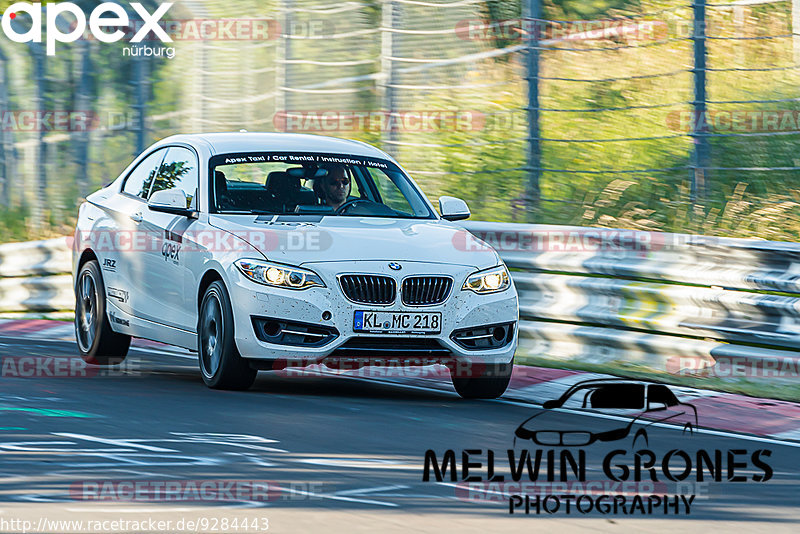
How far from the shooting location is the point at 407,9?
16.6m

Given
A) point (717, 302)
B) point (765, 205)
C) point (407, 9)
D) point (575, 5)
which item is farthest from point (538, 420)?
point (575, 5)

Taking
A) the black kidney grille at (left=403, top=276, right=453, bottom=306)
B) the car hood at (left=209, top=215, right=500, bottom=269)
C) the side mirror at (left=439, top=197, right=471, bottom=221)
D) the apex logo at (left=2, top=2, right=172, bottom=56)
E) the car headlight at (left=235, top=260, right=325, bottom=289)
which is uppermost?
the apex logo at (left=2, top=2, right=172, bottom=56)

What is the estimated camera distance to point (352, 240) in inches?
408

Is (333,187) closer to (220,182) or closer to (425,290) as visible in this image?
(220,182)

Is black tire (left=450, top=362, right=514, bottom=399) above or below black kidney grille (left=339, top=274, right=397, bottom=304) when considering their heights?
below

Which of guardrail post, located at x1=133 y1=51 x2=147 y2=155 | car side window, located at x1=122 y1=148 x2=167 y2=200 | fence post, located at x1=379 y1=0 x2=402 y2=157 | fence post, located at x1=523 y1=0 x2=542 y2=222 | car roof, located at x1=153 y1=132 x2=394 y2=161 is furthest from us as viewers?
guardrail post, located at x1=133 y1=51 x2=147 y2=155

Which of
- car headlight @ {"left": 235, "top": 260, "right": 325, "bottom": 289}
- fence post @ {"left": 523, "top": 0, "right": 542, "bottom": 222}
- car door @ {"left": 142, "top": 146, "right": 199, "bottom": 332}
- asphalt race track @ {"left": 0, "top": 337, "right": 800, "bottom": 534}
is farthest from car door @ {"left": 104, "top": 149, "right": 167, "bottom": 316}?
fence post @ {"left": 523, "top": 0, "right": 542, "bottom": 222}

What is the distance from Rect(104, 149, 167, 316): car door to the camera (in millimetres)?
11711

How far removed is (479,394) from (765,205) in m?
5.85

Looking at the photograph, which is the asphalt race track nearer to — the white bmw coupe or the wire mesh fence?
the white bmw coupe

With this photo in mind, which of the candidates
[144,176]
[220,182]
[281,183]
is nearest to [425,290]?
[281,183]

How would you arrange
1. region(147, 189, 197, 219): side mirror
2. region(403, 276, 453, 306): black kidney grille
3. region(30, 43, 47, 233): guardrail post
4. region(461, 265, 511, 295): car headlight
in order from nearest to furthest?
1. region(403, 276, 453, 306): black kidney grille
2. region(461, 265, 511, 295): car headlight
3. region(147, 189, 197, 219): side mirror
4. region(30, 43, 47, 233): guardrail post

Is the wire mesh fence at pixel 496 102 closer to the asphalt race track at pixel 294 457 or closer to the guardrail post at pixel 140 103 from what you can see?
the guardrail post at pixel 140 103

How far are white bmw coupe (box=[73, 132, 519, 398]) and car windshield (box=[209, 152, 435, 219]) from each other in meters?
0.01
